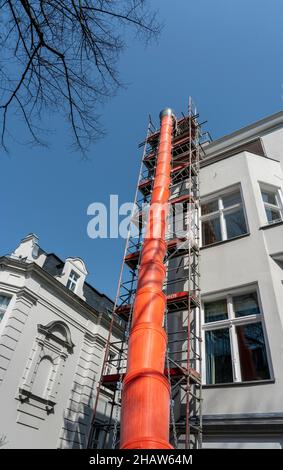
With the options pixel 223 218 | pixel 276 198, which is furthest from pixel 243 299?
pixel 276 198

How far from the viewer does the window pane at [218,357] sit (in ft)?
22.7

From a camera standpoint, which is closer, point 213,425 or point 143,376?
point 143,376

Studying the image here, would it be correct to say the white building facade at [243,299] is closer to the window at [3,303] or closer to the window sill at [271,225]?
the window sill at [271,225]

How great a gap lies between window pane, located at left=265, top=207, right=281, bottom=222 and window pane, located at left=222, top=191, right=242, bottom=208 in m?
0.94

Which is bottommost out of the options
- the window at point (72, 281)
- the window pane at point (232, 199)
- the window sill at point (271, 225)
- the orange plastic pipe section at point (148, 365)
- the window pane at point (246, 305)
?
the orange plastic pipe section at point (148, 365)

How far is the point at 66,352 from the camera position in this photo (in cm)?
1684

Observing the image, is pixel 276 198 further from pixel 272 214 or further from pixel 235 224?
pixel 235 224

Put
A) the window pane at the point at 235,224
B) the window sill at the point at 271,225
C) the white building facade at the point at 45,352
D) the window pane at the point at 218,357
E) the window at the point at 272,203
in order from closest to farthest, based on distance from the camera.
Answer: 1. the window pane at the point at 218,357
2. the window sill at the point at 271,225
3. the window pane at the point at 235,224
4. the window at the point at 272,203
5. the white building facade at the point at 45,352

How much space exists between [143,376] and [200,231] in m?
5.75

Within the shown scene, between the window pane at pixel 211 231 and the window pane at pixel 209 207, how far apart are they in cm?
44

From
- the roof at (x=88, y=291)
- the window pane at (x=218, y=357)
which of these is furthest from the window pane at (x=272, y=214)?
the roof at (x=88, y=291)

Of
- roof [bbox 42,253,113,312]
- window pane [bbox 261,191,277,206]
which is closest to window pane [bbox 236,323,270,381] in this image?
window pane [bbox 261,191,277,206]

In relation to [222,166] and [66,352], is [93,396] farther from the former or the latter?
[222,166]
